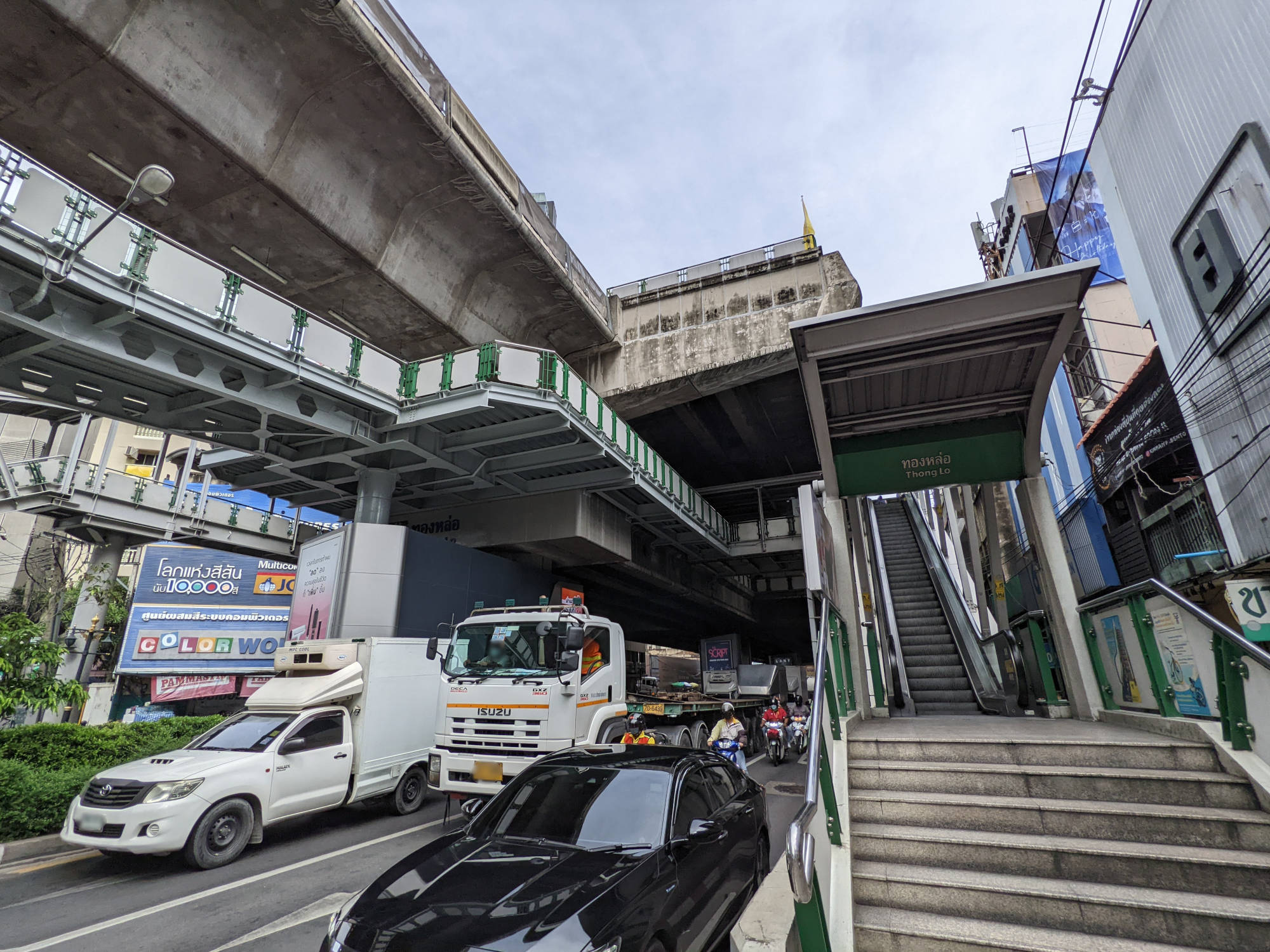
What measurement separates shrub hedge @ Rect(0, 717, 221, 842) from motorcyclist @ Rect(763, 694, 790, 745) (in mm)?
11835

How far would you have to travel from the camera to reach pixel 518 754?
801cm

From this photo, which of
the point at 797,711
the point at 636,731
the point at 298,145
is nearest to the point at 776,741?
the point at 797,711

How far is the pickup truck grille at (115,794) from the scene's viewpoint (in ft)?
21.4

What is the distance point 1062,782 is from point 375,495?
15541 millimetres

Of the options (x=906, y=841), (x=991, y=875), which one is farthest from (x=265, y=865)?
(x=991, y=875)

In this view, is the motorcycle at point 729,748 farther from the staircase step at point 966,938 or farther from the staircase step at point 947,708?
the staircase step at point 966,938

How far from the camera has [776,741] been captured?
13.5m

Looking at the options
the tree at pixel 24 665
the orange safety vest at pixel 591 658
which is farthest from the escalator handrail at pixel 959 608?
the tree at pixel 24 665

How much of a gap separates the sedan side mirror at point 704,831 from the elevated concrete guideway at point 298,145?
590 inches

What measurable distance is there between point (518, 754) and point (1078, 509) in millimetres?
17768

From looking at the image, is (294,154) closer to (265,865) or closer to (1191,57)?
(265,865)

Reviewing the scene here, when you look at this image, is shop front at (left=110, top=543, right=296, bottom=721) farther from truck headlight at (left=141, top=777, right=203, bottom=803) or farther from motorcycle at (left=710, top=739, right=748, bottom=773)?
motorcycle at (left=710, top=739, right=748, bottom=773)

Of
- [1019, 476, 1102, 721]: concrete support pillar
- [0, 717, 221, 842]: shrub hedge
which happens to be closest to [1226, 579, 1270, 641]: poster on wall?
[1019, 476, 1102, 721]: concrete support pillar

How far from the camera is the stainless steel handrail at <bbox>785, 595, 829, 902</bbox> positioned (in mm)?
2670
